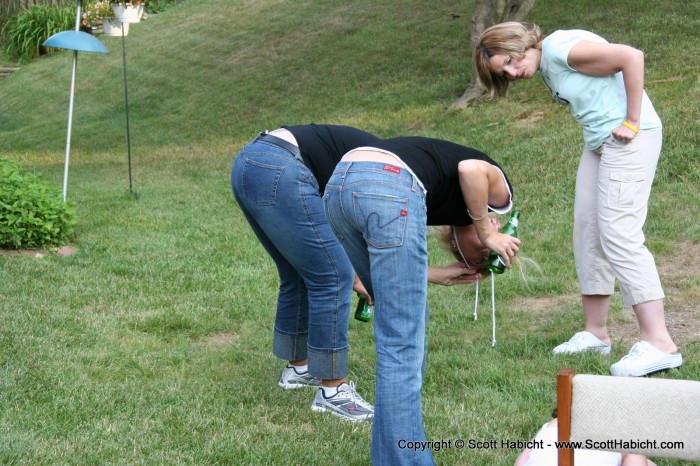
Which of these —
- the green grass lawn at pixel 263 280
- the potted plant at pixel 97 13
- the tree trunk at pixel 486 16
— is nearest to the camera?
the green grass lawn at pixel 263 280

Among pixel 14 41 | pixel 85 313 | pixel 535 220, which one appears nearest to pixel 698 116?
pixel 535 220

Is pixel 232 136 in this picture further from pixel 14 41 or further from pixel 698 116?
pixel 14 41

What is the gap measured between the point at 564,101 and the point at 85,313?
3314 millimetres

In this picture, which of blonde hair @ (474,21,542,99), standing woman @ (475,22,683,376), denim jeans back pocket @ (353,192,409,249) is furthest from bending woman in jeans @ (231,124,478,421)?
standing woman @ (475,22,683,376)

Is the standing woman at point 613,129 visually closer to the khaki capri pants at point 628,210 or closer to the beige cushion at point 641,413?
the khaki capri pants at point 628,210

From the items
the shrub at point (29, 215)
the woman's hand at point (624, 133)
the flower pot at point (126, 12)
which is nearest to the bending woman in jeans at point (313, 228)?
the woman's hand at point (624, 133)

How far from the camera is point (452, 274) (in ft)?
11.6

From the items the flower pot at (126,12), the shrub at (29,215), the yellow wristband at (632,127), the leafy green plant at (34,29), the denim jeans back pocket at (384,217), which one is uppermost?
the denim jeans back pocket at (384,217)

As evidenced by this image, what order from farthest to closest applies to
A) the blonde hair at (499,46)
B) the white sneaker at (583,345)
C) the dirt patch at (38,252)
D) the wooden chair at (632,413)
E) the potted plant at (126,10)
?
the potted plant at (126,10), the dirt patch at (38,252), the white sneaker at (583,345), the blonde hair at (499,46), the wooden chair at (632,413)

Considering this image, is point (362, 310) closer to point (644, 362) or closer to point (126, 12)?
point (644, 362)

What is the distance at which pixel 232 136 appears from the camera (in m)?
14.3

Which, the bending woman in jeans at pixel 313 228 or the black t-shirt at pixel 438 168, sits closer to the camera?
the black t-shirt at pixel 438 168

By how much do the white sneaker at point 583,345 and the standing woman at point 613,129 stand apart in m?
0.32

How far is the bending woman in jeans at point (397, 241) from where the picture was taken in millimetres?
2889
